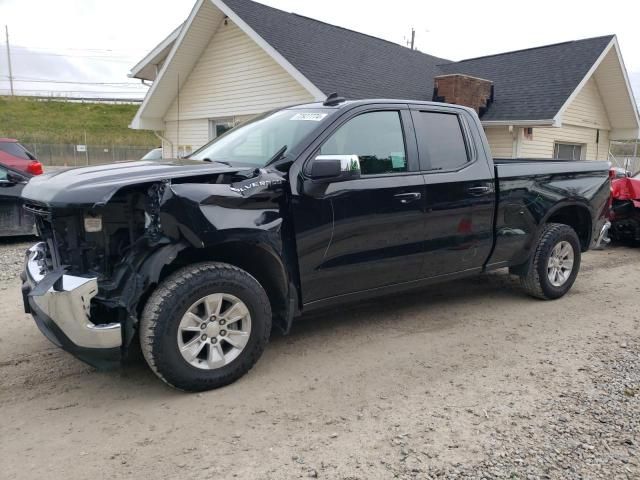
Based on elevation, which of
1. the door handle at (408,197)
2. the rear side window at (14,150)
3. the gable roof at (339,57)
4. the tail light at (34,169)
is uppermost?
the gable roof at (339,57)

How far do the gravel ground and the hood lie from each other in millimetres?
1320

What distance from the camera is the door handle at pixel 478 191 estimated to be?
4.75 meters

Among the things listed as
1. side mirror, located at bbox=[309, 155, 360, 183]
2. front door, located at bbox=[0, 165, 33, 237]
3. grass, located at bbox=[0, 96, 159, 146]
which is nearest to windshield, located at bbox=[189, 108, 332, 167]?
side mirror, located at bbox=[309, 155, 360, 183]

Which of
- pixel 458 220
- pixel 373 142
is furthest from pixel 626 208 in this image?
pixel 373 142

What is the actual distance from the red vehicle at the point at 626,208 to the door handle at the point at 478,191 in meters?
5.03

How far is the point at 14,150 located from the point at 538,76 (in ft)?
45.0

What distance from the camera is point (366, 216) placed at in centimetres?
407

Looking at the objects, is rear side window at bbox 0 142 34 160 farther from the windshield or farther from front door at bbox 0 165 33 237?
the windshield

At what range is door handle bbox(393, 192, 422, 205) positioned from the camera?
4.25 m

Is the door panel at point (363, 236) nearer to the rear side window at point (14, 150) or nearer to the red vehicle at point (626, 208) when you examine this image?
the red vehicle at point (626, 208)

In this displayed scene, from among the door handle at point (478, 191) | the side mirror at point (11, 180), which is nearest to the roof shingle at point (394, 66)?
the side mirror at point (11, 180)

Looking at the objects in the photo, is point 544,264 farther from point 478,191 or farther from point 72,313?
point 72,313

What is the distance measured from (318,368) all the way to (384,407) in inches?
28.9

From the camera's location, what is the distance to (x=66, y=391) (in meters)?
3.52
